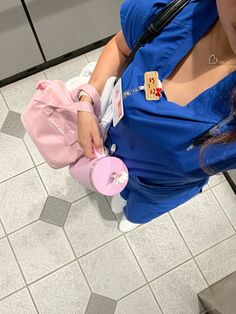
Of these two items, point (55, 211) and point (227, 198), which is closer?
point (55, 211)

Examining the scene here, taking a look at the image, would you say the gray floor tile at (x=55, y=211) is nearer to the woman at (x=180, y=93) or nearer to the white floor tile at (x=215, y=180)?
the white floor tile at (x=215, y=180)

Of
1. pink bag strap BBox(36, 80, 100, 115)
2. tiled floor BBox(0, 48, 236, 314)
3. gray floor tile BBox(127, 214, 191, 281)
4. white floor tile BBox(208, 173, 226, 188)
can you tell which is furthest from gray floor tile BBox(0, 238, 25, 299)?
white floor tile BBox(208, 173, 226, 188)

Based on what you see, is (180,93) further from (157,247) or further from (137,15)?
(157,247)

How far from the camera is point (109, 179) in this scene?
3.72 ft

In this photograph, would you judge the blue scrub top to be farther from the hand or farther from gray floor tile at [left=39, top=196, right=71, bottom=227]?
gray floor tile at [left=39, top=196, right=71, bottom=227]

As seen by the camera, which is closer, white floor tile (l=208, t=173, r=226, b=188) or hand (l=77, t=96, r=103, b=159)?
hand (l=77, t=96, r=103, b=159)

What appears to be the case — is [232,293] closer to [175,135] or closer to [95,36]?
[175,135]

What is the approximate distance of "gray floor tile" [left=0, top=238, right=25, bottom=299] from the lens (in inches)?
73.4

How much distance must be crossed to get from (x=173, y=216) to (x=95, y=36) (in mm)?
1073

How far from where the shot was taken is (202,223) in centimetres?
205

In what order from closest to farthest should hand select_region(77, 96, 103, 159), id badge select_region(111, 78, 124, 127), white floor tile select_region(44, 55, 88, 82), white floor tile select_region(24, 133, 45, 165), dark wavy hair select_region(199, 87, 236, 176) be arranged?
dark wavy hair select_region(199, 87, 236, 176) → id badge select_region(111, 78, 124, 127) → hand select_region(77, 96, 103, 159) → white floor tile select_region(24, 133, 45, 165) → white floor tile select_region(44, 55, 88, 82)

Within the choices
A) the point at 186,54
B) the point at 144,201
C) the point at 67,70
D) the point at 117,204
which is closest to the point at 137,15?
the point at 186,54

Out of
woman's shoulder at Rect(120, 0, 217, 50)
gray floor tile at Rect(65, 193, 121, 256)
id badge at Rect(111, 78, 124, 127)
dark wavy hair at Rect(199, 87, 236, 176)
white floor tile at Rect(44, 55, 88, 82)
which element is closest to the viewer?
dark wavy hair at Rect(199, 87, 236, 176)

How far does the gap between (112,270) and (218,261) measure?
0.55 metres
